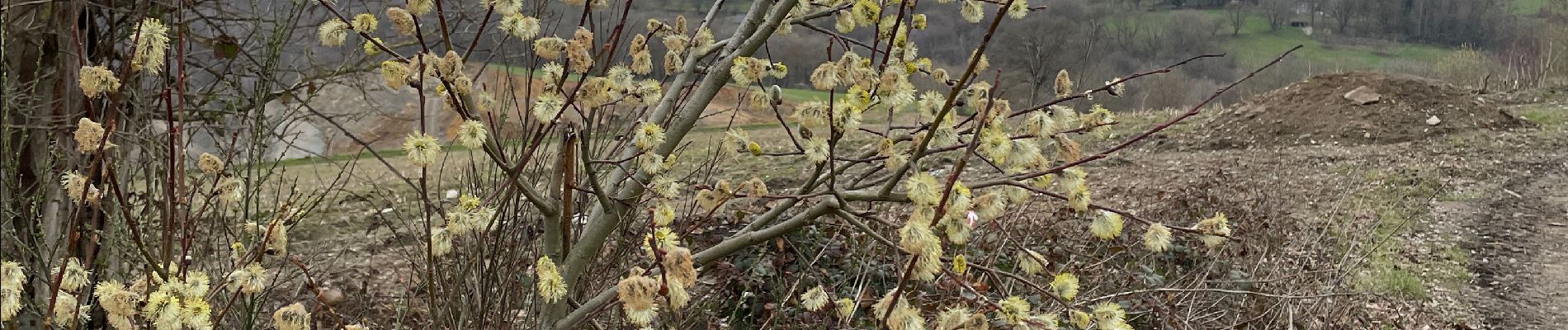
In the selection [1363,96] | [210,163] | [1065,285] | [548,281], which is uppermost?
[210,163]

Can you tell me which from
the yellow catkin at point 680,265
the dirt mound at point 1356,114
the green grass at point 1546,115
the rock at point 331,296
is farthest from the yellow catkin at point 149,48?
the green grass at point 1546,115

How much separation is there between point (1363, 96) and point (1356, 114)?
0.54 meters

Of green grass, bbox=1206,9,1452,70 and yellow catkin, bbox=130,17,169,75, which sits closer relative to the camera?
yellow catkin, bbox=130,17,169,75

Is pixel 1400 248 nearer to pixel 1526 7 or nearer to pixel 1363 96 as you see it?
pixel 1363 96

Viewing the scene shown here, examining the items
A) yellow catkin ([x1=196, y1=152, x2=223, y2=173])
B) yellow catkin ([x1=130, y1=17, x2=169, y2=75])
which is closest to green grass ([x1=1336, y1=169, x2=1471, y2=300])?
yellow catkin ([x1=196, y1=152, x2=223, y2=173])

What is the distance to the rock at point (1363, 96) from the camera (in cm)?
1213

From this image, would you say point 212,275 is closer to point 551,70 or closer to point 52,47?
point 52,47

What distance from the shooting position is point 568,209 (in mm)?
2098

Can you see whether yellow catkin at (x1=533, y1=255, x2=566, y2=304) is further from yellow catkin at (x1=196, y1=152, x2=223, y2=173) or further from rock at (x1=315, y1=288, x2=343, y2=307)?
yellow catkin at (x1=196, y1=152, x2=223, y2=173)

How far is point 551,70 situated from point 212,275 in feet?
6.03

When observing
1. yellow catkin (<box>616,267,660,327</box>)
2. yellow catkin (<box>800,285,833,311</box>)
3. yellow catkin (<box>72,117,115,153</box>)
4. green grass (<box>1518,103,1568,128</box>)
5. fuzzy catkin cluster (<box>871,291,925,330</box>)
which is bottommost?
green grass (<box>1518,103,1568,128</box>)

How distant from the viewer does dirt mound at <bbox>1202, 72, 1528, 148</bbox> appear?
37.3 ft

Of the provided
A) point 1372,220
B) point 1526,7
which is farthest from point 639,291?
point 1526,7

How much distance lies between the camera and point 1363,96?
12258mm
